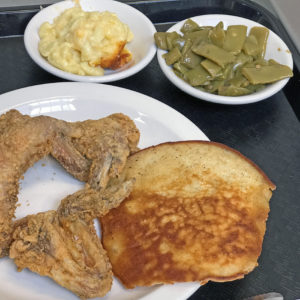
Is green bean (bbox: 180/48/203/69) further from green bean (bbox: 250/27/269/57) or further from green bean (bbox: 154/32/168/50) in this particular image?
green bean (bbox: 250/27/269/57)

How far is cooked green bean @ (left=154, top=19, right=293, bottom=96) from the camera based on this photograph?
102 inches

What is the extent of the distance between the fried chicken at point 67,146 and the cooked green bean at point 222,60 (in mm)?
771

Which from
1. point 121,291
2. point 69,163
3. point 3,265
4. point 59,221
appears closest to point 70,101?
point 69,163

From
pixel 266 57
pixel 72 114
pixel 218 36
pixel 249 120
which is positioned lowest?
pixel 249 120

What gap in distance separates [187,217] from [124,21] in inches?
74.4

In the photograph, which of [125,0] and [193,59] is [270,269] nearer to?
[193,59]

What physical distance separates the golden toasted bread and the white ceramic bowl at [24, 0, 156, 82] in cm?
79

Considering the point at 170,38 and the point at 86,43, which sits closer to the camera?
the point at 86,43

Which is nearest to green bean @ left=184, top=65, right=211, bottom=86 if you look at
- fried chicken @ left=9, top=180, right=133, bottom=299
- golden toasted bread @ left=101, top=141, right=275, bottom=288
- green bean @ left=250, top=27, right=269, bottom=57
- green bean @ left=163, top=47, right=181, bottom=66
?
green bean @ left=163, top=47, right=181, bottom=66

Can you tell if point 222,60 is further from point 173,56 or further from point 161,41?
point 161,41

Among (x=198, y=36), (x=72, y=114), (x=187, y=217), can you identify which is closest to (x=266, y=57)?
(x=198, y=36)

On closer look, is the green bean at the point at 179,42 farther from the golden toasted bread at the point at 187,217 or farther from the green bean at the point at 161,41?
the golden toasted bread at the point at 187,217

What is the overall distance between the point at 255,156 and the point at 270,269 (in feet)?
2.45

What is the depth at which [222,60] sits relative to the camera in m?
2.60
